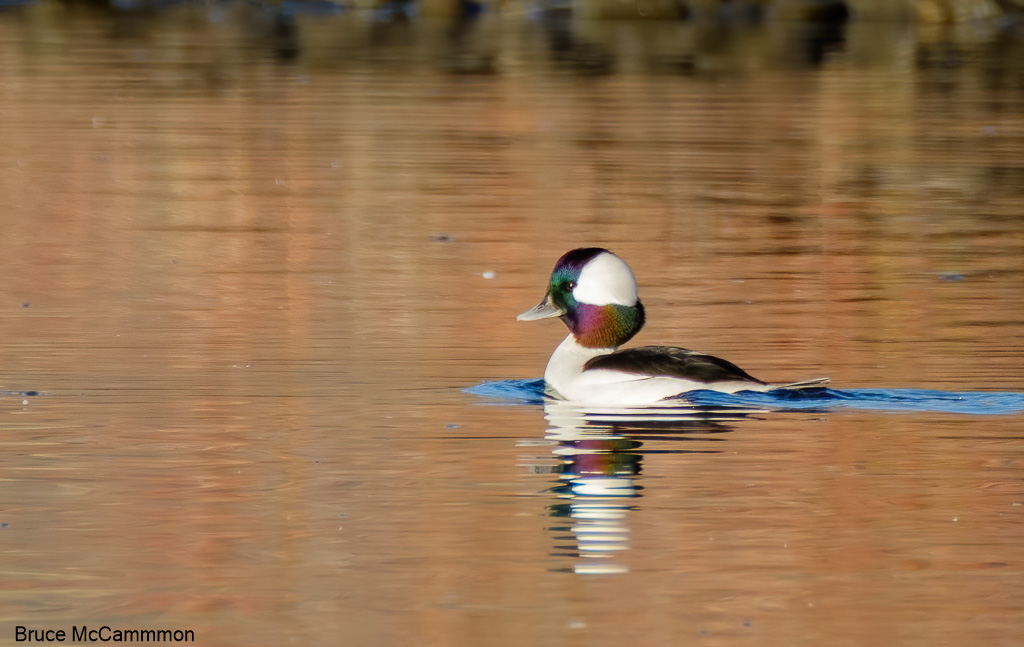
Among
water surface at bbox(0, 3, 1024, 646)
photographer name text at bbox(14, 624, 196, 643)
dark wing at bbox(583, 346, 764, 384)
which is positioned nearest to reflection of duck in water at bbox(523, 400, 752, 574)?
water surface at bbox(0, 3, 1024, 646)

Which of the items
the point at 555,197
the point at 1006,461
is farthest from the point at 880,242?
the point at 1006,461

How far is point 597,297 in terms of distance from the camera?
9875mm

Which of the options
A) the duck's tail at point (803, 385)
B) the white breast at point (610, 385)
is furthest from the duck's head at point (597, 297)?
the duck's tail at point (803, 385)

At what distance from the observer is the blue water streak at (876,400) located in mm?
9289

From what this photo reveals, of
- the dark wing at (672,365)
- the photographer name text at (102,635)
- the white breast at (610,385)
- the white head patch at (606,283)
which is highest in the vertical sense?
the white head patch at (606,283)

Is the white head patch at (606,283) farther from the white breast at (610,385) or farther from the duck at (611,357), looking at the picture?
the white breast at (610,385)

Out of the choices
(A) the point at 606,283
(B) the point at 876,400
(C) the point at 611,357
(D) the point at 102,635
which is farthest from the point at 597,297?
(D) the point at 102,635

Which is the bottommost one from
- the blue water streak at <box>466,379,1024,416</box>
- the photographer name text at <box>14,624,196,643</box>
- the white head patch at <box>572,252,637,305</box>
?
the blue water streak at <box>466,379,1024,416</box>

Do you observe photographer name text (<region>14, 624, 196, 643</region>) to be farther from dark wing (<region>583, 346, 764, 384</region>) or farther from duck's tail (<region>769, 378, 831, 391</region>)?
duck's tail (<region>769, 378, 831, 391</region>)

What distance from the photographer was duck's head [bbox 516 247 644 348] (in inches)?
388

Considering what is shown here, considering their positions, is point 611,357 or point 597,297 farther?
point 597,297

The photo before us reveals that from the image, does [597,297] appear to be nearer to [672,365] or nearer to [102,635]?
[672,365]

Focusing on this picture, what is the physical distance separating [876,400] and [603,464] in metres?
1.73

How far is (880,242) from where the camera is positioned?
14.8 m
